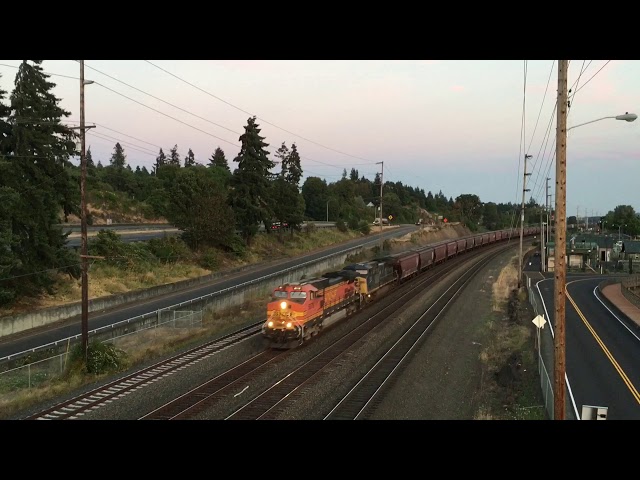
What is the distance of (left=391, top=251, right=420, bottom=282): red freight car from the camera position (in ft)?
137

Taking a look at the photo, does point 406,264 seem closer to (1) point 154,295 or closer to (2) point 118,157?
(1) point 154,295

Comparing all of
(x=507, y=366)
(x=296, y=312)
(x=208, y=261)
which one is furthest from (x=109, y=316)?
(x=507, y=366)

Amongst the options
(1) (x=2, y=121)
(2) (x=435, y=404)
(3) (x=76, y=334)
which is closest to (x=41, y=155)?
(1) (x=2, y=121)

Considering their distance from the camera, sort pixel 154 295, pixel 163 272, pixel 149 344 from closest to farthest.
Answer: pixel 149 344 → pixel 154 295 → pixel 163 272

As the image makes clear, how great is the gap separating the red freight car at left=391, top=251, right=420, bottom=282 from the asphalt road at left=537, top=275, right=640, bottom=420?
11278mm

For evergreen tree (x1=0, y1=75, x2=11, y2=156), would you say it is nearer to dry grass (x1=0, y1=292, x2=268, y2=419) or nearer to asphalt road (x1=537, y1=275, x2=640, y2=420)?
dry grass (x1=0, y1=292, x2=268, y2=419)

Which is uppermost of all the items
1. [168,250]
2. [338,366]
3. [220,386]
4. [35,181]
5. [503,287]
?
[35,181]

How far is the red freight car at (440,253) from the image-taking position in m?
57.8

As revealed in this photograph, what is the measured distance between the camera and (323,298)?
25.9 meters

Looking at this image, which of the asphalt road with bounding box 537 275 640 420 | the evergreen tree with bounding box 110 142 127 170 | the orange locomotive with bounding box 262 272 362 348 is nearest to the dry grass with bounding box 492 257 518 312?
the asphalt road with bounding box 537 275 640 420

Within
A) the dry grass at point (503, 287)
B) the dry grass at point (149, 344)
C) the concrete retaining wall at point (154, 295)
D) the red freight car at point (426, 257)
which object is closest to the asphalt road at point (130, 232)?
the concrete retaining wall at point (154, 295)

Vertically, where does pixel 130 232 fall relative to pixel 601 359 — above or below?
above

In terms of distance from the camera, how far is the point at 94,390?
18.4 meters

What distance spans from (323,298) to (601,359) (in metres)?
13.3
